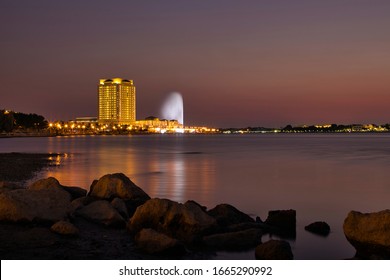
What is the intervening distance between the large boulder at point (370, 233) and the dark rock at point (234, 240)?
2186 mm

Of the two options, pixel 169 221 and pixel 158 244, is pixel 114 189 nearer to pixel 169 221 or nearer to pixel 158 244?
pixel 169 221

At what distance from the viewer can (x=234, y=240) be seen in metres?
11.2

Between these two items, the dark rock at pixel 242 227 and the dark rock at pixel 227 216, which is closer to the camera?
the dark rock at pixel 242 227

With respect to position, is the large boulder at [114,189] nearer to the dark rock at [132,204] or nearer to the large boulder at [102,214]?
the dark rock at [132,204]

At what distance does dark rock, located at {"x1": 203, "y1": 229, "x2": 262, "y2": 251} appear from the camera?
11094 mm

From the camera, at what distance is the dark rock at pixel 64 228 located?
10.6 metres

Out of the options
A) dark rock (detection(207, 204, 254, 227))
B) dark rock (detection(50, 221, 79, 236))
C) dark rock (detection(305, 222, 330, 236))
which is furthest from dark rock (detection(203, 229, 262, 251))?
dark rock (detection(50, 221, 79, 236))

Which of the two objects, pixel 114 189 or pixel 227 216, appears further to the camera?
pixel 114 189

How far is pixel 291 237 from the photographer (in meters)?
12.8

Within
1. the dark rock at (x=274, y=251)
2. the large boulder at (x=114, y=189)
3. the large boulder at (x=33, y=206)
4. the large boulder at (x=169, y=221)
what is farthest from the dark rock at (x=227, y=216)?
the large boulder at (x=33, y=206)

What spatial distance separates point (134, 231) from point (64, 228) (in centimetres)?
166

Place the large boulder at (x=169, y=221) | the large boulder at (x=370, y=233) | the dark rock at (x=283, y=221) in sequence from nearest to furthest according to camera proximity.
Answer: the large boulder at (x=370, y=233) → the large boulder at (x=169, y=221) → the dark rock at (x=283, y=221)

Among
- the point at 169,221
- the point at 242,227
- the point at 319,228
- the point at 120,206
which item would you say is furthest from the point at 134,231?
the point at 319,228
